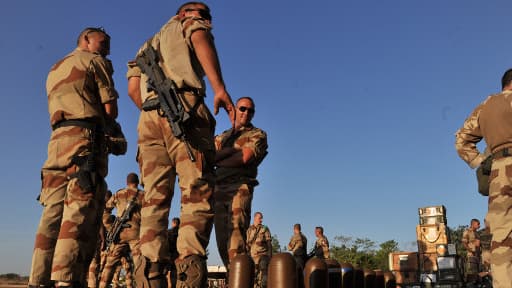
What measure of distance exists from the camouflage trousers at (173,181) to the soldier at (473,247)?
13934 millimetres

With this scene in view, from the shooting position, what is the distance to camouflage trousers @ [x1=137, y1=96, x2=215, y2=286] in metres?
3.00

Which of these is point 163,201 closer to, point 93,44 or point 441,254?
point 93,44

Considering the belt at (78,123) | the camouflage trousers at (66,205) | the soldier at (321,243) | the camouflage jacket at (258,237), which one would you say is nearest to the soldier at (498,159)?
the camouflage trousers at (66,205)

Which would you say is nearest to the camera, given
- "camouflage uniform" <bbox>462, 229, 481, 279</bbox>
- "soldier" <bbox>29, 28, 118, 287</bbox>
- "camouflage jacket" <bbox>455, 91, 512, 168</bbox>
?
"soldier" <bbox>29, 28, 118, 287</bbox>

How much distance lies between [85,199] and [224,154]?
2133 millimetres

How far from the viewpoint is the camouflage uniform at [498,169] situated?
419 cm

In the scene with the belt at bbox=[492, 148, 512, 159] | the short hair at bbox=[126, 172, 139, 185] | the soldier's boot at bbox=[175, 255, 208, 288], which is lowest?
the soldier's boot at bbox=[175, 255, 208, 288]

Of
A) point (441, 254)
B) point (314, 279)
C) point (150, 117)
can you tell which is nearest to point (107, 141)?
point (150, 117)

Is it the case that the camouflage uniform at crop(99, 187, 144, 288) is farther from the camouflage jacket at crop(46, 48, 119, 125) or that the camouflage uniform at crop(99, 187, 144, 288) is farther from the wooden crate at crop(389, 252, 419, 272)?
the camouflage jacket at crop(46, 48, 119, 125)

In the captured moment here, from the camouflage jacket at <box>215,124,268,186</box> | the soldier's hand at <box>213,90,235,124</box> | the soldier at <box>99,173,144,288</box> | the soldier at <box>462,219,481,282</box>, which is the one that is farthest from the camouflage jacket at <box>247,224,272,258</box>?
the soldier's hand at <box>213,90,235,124</box>

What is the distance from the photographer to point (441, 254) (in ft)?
31.8

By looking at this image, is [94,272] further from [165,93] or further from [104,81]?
[165,93]

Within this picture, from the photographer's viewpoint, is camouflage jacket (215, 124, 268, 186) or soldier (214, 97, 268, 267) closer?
soldier (214, 97, 268, 267)

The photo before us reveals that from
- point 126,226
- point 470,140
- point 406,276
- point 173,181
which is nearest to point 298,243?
point 406,276
